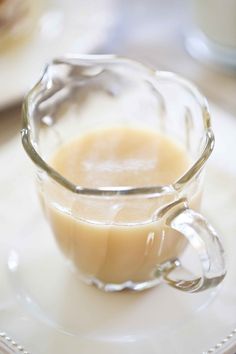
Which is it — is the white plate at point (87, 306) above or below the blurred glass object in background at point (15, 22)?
below

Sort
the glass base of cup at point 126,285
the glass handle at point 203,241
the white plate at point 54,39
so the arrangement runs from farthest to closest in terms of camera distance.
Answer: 1. the white plate at point 54,39
2. the glass base of cup at point 126,285
3. the glass handle at point 203,241

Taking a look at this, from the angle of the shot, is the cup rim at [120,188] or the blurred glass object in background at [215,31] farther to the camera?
the blurred glass object in background at [215,31]

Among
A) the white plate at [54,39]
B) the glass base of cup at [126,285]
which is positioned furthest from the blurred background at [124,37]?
the glass base of cup at [126,285]

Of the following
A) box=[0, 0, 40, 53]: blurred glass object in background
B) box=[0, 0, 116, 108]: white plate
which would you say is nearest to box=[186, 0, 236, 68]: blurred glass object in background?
box=[0, 0, 116, 108]: white plate

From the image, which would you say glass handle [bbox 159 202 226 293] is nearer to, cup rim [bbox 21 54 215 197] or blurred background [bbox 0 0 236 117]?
cup rim [bbox 21 54 215 197]

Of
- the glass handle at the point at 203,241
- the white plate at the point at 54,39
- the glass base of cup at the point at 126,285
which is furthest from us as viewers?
the white plate at the point at 54,39

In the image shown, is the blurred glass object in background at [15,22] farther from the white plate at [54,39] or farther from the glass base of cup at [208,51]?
the glass base of cup at [208,51]

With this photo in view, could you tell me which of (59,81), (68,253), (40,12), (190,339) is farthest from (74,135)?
(40,12)

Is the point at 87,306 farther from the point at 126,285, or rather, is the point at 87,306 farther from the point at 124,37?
the point at 124,37
